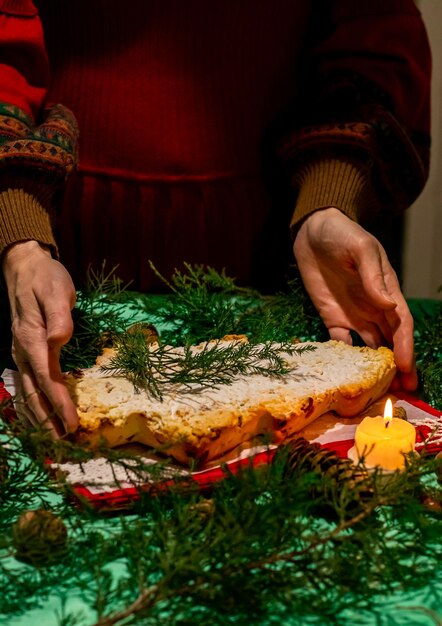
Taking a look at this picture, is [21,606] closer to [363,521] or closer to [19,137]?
[363,521]

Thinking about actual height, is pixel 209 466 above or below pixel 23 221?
below

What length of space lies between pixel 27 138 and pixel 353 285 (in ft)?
1.79

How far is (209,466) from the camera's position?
923mm

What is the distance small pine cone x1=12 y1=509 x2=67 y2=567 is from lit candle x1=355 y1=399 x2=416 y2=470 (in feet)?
→ 1.11

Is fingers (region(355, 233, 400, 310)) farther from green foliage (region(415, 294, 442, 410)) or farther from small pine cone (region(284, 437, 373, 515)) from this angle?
small pine cone (region(284, 437, 373, 515))

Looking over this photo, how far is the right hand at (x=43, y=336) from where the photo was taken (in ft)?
3.02

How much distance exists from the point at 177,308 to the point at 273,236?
1.18 ft

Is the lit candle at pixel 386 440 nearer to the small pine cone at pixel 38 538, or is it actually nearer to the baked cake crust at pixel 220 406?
the baked cake crust at pixel 220 406

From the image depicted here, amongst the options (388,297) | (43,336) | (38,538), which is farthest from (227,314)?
(38,538)

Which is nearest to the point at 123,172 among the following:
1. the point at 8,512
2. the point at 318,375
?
the point at 318,375

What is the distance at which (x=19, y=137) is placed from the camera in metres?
1.13

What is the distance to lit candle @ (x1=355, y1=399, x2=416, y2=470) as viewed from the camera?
2.88 feet

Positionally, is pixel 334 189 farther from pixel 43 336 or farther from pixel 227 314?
pixel 43 336

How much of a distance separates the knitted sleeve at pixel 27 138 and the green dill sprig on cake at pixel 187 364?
20 centimetres
